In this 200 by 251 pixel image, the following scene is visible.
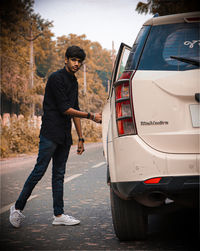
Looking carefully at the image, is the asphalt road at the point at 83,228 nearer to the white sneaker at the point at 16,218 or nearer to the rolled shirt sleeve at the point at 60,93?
the white sneaker at the point at 16,218

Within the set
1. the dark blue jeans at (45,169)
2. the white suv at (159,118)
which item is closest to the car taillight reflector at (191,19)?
the white suv at (159,118)

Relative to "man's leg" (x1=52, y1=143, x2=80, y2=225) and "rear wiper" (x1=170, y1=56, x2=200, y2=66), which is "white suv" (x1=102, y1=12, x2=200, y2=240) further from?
"man's leg" (x1=52, y1=143, x2=80, y2=225)

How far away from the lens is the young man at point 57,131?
497cm

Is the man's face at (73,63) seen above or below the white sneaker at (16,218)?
above

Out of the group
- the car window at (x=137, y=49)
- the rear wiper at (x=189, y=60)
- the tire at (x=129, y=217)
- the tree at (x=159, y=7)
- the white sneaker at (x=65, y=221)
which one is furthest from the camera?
the tree at (x=159, y=7)

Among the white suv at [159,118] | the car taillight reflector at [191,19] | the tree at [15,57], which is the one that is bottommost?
the white suv at [159,118]

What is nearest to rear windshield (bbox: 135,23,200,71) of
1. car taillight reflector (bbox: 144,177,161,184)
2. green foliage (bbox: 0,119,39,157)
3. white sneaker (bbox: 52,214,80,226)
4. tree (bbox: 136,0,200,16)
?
car taillight reflector (bbox: 144,177,161,184)

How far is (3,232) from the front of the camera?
4711 mm

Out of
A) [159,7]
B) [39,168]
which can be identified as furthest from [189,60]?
[159,7]

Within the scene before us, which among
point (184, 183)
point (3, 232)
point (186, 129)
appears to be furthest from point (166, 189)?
point (3, 232)

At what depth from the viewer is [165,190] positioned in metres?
3.42

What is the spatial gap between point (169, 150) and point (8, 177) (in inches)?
271

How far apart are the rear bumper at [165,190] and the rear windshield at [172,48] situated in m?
0.88

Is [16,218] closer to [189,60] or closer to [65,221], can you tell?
[65,221]
